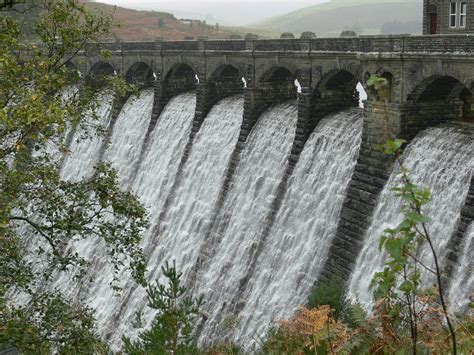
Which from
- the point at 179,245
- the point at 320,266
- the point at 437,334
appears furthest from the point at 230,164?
the point at 437,334

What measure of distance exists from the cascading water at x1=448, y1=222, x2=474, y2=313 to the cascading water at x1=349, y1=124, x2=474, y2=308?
2.64 feet

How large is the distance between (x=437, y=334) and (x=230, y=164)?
27.5 meters

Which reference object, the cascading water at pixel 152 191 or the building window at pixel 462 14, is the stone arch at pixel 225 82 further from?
the building window at pixel 462 14

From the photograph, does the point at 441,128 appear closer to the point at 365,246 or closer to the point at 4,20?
the point at 365,246

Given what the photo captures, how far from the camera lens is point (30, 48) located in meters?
19.2

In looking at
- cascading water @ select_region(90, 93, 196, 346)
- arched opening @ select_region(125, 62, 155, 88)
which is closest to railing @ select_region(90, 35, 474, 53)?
cascading water @ select_region(90, 93, 196, 346)

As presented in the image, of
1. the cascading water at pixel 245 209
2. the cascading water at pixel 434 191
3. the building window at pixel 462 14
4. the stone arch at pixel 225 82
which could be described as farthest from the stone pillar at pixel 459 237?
the stone arch at pixel 225 82

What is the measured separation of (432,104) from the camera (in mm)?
25516

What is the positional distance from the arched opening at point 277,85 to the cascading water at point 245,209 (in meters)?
0.80

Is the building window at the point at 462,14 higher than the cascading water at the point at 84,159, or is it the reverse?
the building window at the point at 462,14

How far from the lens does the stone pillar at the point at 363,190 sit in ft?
83.2

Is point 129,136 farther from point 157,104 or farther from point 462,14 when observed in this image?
point 462,14

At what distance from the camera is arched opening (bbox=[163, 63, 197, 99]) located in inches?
1928

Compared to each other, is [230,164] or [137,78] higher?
[137,78]
